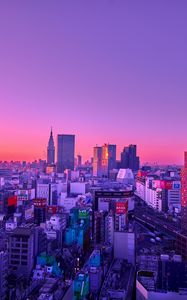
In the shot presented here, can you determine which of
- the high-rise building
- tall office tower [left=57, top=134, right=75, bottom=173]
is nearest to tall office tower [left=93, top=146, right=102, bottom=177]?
the high-rise building

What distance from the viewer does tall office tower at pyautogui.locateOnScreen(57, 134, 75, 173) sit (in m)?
48.2

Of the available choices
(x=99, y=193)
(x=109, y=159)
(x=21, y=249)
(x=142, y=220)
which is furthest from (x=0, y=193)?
(x=109, y=159)

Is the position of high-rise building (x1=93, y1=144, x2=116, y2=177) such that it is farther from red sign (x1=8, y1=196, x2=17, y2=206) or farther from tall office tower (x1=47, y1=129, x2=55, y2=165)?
red sign (x1=8, y1=196, x2=17, y2=206)

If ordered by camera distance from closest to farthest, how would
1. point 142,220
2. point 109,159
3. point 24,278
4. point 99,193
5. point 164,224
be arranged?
point 24,278
point 164,224
point 142,220
point 99,193
point 109,159

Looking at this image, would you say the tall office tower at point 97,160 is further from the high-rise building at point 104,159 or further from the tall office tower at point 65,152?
the tall office tower at point 65,152

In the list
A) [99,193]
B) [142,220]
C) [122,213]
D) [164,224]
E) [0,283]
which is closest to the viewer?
[0,283]

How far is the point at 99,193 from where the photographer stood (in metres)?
19.6

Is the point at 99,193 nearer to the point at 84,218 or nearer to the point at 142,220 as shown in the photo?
the point at 142,220

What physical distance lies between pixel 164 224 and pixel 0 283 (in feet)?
34.3

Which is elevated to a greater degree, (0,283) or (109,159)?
(109,159)

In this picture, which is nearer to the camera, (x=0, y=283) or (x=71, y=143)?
(x=0, y=283)

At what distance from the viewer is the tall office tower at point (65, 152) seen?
158 ft

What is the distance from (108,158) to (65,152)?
6.37 metres

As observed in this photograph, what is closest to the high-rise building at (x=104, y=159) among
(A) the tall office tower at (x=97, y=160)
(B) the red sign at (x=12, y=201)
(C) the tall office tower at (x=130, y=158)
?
(A) the tall office tower at (x=97, y=160)
